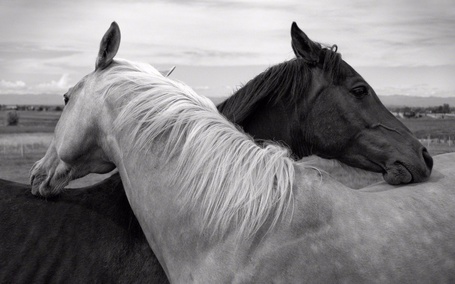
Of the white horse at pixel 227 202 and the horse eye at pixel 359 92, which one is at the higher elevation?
the horse eye at pixel 359 92

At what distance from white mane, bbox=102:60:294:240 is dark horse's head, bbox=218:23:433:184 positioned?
1.04m

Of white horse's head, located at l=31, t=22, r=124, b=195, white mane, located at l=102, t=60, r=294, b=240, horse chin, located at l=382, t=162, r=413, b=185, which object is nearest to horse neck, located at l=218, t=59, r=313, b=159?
horse chin, located at l=382, t=162, r=413, b=185

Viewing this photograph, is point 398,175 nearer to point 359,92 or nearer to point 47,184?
point 359,92

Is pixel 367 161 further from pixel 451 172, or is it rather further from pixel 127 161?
pixel 127 161

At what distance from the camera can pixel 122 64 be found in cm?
364

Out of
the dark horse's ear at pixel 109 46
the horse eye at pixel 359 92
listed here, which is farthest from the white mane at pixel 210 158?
the horse eye at pixel 359 92

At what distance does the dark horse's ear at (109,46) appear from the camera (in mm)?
3493

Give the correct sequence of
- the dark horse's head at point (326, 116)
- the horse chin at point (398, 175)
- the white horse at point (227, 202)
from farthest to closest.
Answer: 1. the dark horse's head at point (326, 116)
2. the horse chin at point (398, 175)
3. the white horse at point (227, 202)

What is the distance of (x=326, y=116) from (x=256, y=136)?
0.73 metres

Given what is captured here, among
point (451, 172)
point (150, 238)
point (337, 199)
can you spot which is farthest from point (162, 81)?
point (451, 172)

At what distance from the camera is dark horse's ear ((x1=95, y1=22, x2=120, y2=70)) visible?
3.49m

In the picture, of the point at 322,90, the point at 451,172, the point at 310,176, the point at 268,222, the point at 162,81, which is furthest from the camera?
the point at 322,90

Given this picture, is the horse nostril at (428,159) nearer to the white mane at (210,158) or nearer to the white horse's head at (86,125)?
the white mane at (210,158)

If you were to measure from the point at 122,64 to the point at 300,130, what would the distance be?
5.69 ft
